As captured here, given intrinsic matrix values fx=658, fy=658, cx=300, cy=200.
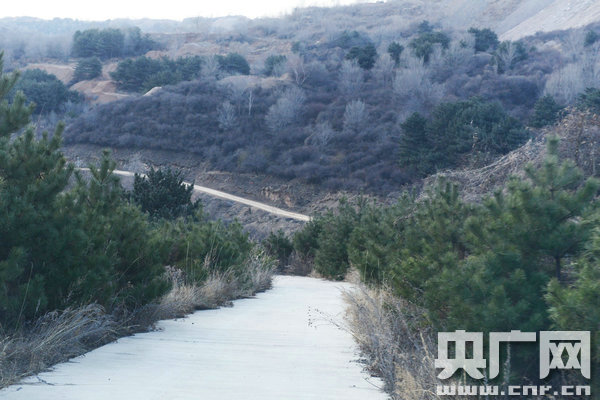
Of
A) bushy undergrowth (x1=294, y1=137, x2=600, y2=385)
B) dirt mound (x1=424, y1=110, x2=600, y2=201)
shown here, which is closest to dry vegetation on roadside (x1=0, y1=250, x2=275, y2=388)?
bushy undergrowth (x1=294, y1=137, x2=600, y2=385)

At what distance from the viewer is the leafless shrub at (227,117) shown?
2379 inches

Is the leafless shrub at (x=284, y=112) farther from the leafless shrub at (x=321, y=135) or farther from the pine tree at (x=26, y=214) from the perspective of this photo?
the pine tree at (x=26, y=214)

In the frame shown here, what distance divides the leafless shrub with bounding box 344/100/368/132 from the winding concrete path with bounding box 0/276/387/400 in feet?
162

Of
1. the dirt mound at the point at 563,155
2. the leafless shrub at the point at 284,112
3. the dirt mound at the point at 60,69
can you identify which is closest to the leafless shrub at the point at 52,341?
the dirt mound at the point at 563,155

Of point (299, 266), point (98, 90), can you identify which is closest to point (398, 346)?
point (299, 266)

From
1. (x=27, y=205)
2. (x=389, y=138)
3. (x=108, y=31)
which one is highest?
(x=108, y=31)

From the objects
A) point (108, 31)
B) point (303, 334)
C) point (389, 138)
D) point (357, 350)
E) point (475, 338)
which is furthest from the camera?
point (108, 31)

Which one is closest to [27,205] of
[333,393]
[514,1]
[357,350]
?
[333,393]

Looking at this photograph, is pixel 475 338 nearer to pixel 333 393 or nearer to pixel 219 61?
pixel 333 393

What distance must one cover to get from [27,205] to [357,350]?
3.81 metres

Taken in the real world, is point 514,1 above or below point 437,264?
above

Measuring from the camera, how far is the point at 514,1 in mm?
114375

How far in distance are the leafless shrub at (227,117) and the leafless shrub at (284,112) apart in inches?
127

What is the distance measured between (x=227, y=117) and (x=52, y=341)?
55689 mm
